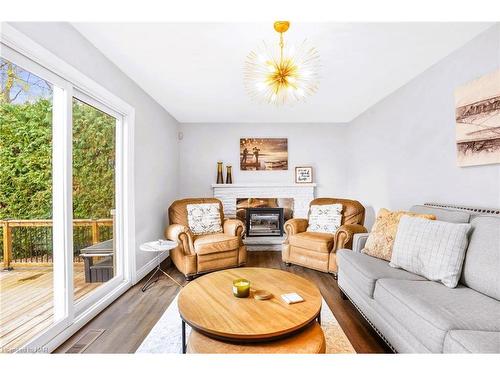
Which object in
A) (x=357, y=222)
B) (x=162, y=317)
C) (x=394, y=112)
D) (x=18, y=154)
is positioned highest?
(x=394, y=112)

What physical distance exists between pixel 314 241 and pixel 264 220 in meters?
1.66

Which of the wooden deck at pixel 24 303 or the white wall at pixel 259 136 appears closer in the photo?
the wooden deck at pixel 24 303

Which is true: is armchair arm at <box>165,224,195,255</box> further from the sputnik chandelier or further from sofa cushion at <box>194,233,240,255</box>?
the sputnik chandelier

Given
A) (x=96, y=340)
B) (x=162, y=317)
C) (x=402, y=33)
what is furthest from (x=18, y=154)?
(x=402, y=33)

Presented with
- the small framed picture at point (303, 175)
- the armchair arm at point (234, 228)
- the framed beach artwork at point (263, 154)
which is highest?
the framed beach artwork at point (263, 154)

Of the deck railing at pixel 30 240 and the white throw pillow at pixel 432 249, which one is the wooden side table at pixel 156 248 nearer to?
the deck railing at pixel 30 240

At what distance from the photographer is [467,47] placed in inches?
82.5

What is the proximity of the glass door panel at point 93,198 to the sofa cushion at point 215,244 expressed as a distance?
0.96 m

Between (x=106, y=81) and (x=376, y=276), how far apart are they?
3.02 meters

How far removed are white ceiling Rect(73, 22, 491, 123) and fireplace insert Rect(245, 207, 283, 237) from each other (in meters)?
2.14

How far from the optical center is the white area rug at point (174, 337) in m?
1.68

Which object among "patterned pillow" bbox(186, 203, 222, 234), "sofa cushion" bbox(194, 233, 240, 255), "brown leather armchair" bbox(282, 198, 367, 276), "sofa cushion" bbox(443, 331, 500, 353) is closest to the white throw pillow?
"sofa cushion" bbox(443, 331, 500, 353)

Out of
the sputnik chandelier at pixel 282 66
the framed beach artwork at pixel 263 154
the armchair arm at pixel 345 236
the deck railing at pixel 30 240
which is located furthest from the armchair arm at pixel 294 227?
the deck railing at pixel 30 240
